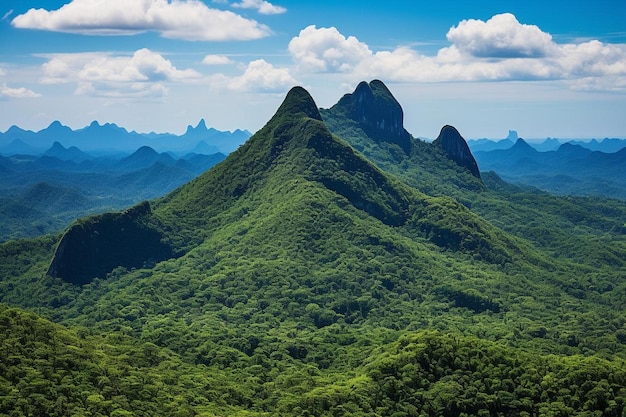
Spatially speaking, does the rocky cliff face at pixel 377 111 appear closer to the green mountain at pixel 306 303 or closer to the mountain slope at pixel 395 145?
the mountain slope at pixel 395 145

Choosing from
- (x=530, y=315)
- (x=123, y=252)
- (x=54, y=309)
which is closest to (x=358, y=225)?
(x=530, y=315)

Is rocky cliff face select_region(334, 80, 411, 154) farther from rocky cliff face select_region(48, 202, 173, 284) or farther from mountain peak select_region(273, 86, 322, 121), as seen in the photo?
rocky cliff face select_region(48, 202, 173, 284)

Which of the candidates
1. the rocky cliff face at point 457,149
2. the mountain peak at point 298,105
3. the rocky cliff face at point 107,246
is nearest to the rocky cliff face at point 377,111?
the rocky cliff face at point 457,149

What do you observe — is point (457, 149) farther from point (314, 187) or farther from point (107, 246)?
point (107, 246)

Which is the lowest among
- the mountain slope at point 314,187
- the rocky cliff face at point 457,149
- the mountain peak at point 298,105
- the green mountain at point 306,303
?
the green mountain at point 306,303

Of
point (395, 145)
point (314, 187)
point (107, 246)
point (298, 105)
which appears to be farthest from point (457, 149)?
point (107, 246)

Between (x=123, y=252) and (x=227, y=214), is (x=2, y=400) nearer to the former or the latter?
(x=123, y=252)

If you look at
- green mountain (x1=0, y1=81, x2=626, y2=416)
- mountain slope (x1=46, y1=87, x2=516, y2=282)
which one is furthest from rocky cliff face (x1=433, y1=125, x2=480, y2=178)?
mountain slope (x1=46, y1=87, x2=516, y2=282)
